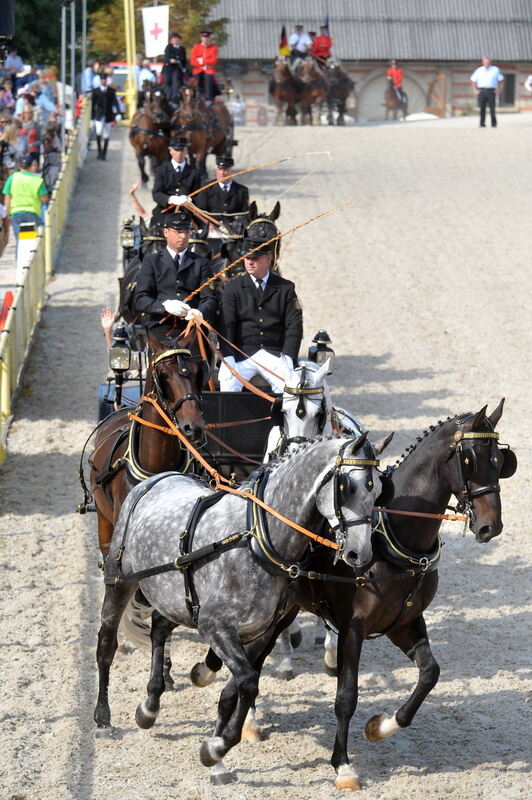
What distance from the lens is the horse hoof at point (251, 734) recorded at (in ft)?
25.2

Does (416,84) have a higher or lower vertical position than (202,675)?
higher

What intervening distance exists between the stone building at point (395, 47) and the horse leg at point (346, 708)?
48318mm

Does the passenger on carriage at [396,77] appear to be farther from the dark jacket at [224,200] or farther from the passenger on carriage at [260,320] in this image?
the passenger on carriage at [260,320]

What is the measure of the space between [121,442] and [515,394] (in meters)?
8.47

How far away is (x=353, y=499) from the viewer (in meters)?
6.40

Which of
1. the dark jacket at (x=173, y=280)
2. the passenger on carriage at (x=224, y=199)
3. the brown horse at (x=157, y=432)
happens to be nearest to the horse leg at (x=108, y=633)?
the brown horse at (x=157, y=432)

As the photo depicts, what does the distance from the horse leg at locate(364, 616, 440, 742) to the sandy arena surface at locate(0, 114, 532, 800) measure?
0.77ft

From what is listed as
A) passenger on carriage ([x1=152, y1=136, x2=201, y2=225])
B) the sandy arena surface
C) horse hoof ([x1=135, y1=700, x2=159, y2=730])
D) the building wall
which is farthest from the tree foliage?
horse hoof ([x1=135, y1=700, x2=159, y2=730])

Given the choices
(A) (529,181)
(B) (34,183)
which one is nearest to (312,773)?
(B) (34,183)

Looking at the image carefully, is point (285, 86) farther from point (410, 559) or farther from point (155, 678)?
point (410, 559)

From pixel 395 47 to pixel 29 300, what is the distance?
4183 cm

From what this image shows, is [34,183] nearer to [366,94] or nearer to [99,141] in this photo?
[99,141]

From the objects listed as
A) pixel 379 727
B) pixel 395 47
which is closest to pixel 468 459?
pixel 379 727

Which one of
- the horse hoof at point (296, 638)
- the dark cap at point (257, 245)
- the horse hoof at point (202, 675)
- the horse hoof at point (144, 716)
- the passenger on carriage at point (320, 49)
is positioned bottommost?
the horse hoof at point (296, 638)
